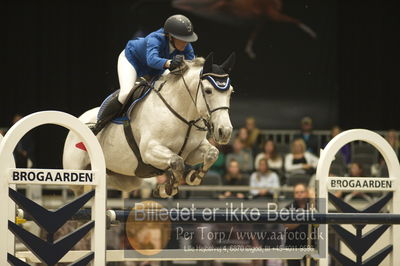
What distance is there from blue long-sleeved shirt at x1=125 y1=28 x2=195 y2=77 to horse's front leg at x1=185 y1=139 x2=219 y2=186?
64 cm

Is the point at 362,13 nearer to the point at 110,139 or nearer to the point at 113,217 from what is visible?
the point at 110,139

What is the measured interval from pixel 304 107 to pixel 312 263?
274 inches

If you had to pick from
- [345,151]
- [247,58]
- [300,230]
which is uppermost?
[247,58]

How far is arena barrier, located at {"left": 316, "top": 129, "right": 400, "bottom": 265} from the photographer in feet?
13.7

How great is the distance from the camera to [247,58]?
36.5ft

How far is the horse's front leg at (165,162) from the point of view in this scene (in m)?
4.75

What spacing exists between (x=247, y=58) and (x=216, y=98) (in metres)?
6.67

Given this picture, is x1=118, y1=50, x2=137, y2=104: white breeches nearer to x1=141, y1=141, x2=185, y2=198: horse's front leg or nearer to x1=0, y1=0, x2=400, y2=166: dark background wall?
x1=141, y1=141, x2=185, y2=198: horse's front leg

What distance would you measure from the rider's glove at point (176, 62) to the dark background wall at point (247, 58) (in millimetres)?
6074

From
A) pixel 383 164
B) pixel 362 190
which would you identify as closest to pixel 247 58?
pixel 383 164

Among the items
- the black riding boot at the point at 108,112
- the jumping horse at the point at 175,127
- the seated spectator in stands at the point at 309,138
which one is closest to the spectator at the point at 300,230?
the jumping horse at the point at 175,127

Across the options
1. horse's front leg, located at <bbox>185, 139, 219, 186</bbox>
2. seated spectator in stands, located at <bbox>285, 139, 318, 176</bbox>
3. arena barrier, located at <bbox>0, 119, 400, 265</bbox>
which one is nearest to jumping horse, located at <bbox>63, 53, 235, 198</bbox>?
horse's front leg, located at <bbox>185, 139, 219, 186</bbox>

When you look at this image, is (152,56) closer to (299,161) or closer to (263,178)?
(263,178)

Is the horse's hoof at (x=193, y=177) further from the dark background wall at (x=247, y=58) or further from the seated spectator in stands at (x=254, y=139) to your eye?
the dark background wall at (x=247, y=58)
